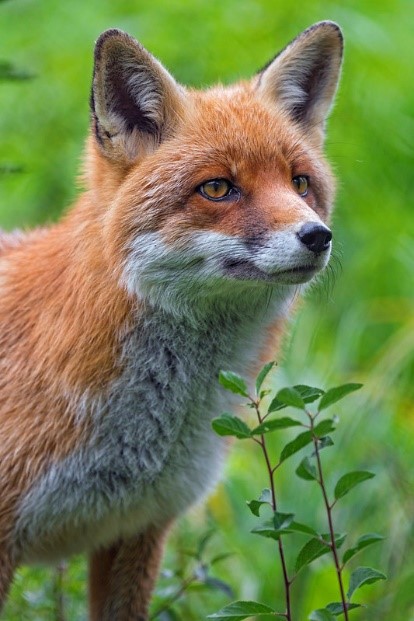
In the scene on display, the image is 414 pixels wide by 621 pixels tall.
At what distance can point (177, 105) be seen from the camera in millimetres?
4312

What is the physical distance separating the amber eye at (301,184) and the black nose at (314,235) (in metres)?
0.57

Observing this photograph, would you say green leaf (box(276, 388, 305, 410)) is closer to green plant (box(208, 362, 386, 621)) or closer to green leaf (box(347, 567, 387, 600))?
green plant (box(208, 362, 386, 621))

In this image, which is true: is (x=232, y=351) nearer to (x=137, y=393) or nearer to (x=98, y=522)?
(x=137, y=393)

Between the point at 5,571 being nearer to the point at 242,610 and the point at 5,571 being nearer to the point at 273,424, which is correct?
the point at 242,610

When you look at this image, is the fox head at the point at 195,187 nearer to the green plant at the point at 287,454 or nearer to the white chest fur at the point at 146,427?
the white chest fur at the point at 146,427

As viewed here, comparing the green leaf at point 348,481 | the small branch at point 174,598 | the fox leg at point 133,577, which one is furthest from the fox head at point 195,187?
the small branch at point 174,598

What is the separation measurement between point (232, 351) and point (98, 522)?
972 millimetres

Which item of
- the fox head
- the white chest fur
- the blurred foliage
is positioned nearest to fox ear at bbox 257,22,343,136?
the fox head

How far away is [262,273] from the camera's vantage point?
3.90 meters

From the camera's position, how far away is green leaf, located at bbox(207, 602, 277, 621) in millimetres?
3299

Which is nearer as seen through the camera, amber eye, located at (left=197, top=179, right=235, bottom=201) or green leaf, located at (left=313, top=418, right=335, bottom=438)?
green leaf, located at (left=313, top=418, right=335, bottom=438)

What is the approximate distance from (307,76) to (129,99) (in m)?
0.96

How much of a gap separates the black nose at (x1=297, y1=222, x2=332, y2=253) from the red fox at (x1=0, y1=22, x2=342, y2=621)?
0.14m

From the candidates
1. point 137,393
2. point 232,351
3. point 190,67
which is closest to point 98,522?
point 137,393
